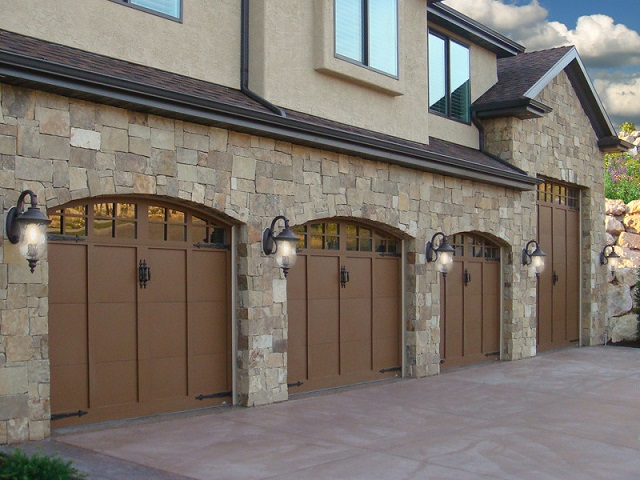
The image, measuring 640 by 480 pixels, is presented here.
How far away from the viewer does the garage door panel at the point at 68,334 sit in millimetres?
8484

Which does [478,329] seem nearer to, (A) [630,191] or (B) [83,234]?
(B) [83,234]

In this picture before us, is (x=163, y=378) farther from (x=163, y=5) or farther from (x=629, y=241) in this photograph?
(x=629, y=241)

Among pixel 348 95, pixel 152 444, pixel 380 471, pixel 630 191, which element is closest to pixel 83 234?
pixel 152 444

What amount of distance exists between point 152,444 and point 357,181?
534 cm

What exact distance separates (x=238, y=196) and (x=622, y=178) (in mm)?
27097

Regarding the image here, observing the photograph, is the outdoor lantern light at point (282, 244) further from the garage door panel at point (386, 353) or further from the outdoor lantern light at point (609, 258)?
the outdoor lantern light at point (609, 258)

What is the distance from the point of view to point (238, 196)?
10164 millimetres

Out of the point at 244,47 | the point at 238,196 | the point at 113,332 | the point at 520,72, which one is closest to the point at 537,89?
the point at 520,72

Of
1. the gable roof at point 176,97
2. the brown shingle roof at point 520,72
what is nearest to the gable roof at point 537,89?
the brown shingle roof at point 520,72

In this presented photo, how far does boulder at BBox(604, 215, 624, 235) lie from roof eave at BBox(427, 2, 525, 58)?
7.61 meters

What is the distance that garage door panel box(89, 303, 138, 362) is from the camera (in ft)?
29.1

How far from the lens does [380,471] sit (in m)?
7.26

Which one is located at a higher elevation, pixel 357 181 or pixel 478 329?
pixel 357 181

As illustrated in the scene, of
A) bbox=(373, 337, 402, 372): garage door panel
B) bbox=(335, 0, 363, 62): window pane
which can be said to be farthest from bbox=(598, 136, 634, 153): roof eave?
bbox=(335, 0, 363, 62): window pane
